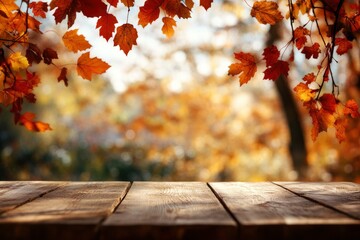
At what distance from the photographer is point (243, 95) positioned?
40.3ft

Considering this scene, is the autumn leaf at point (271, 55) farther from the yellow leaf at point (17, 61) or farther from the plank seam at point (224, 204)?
the yellow leaf at point (17, 61)

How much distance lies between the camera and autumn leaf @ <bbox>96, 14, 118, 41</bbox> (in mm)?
1588

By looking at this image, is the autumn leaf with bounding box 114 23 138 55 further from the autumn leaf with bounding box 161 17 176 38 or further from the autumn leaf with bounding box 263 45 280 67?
the autumn leaf with bounding box 263 45 280 67

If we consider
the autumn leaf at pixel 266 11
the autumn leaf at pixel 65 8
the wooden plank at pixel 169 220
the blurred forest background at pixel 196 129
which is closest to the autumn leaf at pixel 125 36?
the autumn leaf at pixel 65 8

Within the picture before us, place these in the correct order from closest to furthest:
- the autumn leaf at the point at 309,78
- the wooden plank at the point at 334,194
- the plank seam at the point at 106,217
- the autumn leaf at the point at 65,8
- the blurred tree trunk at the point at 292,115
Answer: the plank seam at the point at 106,217, the wooden plank at the point at 334,194, the autumn leaf at the point at 65,8, the autumn leaf at the point at 309,78, the blurred tree trunk at the point at 292,115

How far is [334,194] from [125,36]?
3.26 ft

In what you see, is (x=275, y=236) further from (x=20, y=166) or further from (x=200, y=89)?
(x=200, y=89)

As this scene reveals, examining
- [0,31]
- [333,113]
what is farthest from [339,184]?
[0,31]

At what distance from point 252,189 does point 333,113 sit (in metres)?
0.44

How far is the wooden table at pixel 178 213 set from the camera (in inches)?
39.4

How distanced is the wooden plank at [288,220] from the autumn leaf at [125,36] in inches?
27.0

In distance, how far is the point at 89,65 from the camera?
163 centimetres

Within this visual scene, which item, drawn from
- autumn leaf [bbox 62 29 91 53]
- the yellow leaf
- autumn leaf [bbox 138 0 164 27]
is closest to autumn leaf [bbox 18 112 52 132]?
the yellow leaf

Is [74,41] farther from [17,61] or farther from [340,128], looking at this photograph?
[340,128]
